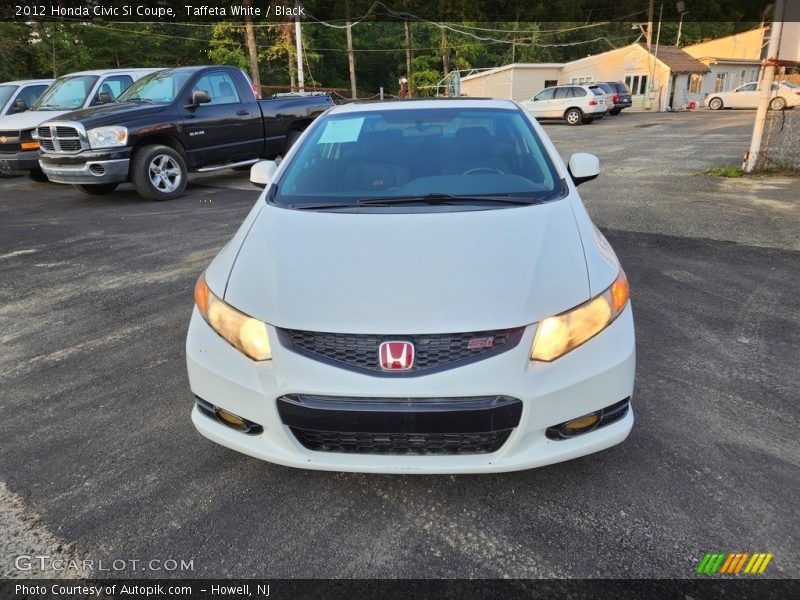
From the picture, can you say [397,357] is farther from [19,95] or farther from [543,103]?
[543,103]

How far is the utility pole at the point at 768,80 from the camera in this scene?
8656mm

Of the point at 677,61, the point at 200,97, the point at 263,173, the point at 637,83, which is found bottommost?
the point at 263,173

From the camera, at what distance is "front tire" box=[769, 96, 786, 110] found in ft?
30.5

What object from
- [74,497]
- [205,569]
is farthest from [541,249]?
[74,497]

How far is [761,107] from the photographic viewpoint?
9.15 metres

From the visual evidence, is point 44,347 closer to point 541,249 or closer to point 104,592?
point 104,592

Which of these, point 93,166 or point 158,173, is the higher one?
point 93,166

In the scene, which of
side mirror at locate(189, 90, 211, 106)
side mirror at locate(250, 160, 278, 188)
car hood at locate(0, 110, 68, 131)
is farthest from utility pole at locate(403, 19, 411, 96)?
side mirror at locate(250, 160, 278, 188)

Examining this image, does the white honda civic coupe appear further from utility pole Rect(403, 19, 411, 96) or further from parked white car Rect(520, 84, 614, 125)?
utility pole Rect(403, 19, 411, 96)

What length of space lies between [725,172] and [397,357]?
387 inches

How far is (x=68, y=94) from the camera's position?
10.3 m

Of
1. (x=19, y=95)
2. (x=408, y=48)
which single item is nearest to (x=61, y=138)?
(x=19, y=95)

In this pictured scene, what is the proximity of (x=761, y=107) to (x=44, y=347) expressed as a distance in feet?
34.8

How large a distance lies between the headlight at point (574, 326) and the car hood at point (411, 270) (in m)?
0.04
